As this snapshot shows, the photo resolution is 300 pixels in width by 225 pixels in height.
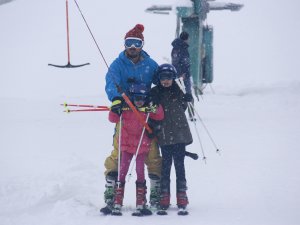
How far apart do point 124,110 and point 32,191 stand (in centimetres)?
158

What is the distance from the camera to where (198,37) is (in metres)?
16.2

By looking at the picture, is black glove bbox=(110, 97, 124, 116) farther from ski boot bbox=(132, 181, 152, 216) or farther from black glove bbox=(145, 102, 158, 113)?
ski boot bbox=(132, 181, 152, 216)

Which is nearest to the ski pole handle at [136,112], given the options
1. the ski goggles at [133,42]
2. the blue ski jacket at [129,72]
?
the blue ski jacket at [129,72]

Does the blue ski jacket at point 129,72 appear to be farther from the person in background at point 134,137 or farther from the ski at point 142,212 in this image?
the ski at point 142,212

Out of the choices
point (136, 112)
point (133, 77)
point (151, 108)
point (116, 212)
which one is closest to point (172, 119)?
point (151, 108)

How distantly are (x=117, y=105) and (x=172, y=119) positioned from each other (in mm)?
642

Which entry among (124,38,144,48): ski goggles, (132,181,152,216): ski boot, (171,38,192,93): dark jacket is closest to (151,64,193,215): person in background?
(132,181,152,216): ski boot

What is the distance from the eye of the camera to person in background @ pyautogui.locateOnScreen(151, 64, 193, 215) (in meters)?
5.48

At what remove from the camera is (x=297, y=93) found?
18.0 metres

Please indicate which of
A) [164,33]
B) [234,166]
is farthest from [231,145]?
[164,33]

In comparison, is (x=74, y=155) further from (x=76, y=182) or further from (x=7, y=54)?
(x=7, y=54)

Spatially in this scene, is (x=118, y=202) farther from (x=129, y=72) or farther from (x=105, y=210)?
(x=129, y=72)

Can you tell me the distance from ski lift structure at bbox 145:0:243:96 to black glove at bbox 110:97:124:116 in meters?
9.91

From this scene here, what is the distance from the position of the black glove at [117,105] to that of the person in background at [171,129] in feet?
1.30
